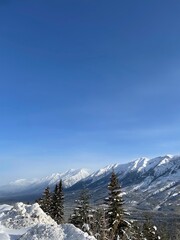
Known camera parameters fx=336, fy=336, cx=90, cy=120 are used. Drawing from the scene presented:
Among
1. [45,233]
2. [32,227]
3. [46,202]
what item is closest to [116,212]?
[32,227]

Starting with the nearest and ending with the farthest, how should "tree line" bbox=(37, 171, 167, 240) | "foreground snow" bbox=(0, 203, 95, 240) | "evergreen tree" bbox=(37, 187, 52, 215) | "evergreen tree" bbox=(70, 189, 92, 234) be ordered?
1. "foreground snow" bbox=(0, 203, 95, 240)
2. "tree line" bbox=(37, 171, 167, 240)
3. "evergreen tree" bbox=(70, 189, 92, 234)
4. "evergreen tree" bbox=(37, 187, 52, 215)

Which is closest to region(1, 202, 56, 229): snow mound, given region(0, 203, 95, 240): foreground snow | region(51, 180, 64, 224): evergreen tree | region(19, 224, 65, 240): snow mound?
region(0, 203, 95, 240): foreground snow

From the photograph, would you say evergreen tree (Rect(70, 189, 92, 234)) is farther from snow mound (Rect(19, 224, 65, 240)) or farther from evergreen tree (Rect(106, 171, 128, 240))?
snow mound (Rect(19, 224, 65, 240))

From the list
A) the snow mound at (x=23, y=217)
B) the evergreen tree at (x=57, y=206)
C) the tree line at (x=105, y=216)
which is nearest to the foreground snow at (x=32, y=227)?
the snow mound at (x=23, y=217)

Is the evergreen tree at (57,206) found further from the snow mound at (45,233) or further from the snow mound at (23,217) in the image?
the snow mound at (45,233)

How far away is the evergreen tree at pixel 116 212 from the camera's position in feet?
135

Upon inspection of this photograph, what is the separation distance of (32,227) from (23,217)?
11.7 metres

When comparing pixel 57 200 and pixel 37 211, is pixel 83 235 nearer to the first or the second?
pixel 37 211

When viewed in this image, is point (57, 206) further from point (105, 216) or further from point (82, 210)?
point (105, 216)

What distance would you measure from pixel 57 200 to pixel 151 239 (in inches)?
765

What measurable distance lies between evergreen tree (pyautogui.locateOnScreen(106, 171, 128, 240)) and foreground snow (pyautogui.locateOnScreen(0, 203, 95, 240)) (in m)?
9.58

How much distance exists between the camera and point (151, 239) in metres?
52.0

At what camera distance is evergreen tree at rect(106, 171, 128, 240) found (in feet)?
135

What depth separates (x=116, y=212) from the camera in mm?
41688
